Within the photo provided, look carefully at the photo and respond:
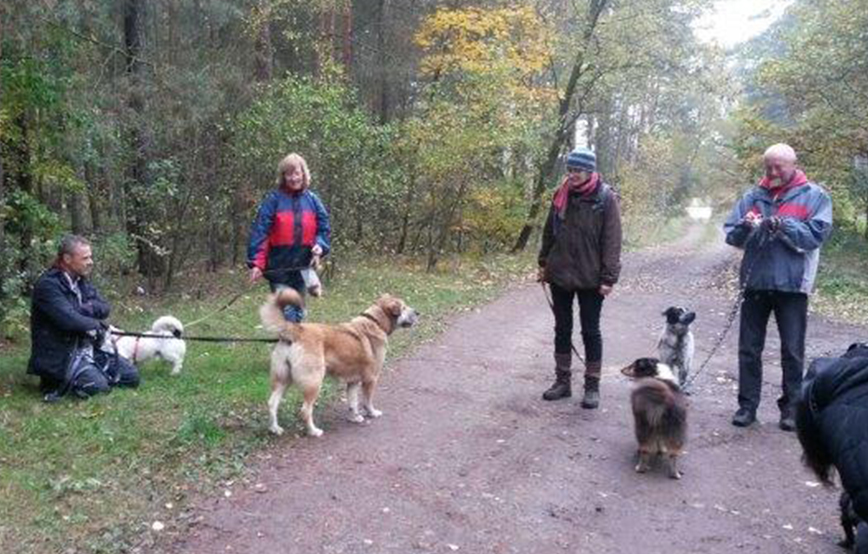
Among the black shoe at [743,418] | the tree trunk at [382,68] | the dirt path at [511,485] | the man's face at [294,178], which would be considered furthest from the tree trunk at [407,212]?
the black shoe at [743,418]

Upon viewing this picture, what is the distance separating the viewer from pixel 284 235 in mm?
6934

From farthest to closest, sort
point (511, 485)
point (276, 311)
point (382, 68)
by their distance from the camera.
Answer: point (382, 68) → point (276, 311) → point (511, 485)

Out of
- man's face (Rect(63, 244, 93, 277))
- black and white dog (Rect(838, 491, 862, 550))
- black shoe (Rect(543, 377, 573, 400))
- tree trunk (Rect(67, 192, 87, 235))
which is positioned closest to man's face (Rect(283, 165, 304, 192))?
man's face (Rect(63, 244, 93, 277))

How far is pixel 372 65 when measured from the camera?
19.5m

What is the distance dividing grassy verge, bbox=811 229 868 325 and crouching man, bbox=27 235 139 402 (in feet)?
38.6

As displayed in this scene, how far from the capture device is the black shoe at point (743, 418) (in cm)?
654

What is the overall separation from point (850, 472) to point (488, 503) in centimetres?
244

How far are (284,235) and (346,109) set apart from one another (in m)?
7.84

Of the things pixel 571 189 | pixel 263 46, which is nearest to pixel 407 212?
pixel 263 46

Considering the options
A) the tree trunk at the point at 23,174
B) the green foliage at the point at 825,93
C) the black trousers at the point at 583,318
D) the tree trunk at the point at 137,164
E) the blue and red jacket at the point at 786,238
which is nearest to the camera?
the blue and red jacket at the point at 786,238

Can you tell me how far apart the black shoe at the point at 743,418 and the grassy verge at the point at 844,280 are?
747cm

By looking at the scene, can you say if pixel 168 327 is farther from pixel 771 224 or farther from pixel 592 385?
pixel 771 224

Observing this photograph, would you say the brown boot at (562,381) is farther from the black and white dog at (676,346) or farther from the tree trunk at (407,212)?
the tree trunk at (407,212)

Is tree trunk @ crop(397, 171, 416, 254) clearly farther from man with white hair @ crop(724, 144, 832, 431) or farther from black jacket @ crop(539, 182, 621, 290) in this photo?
man with white hair @ crop(724, 144, 832, 431)
